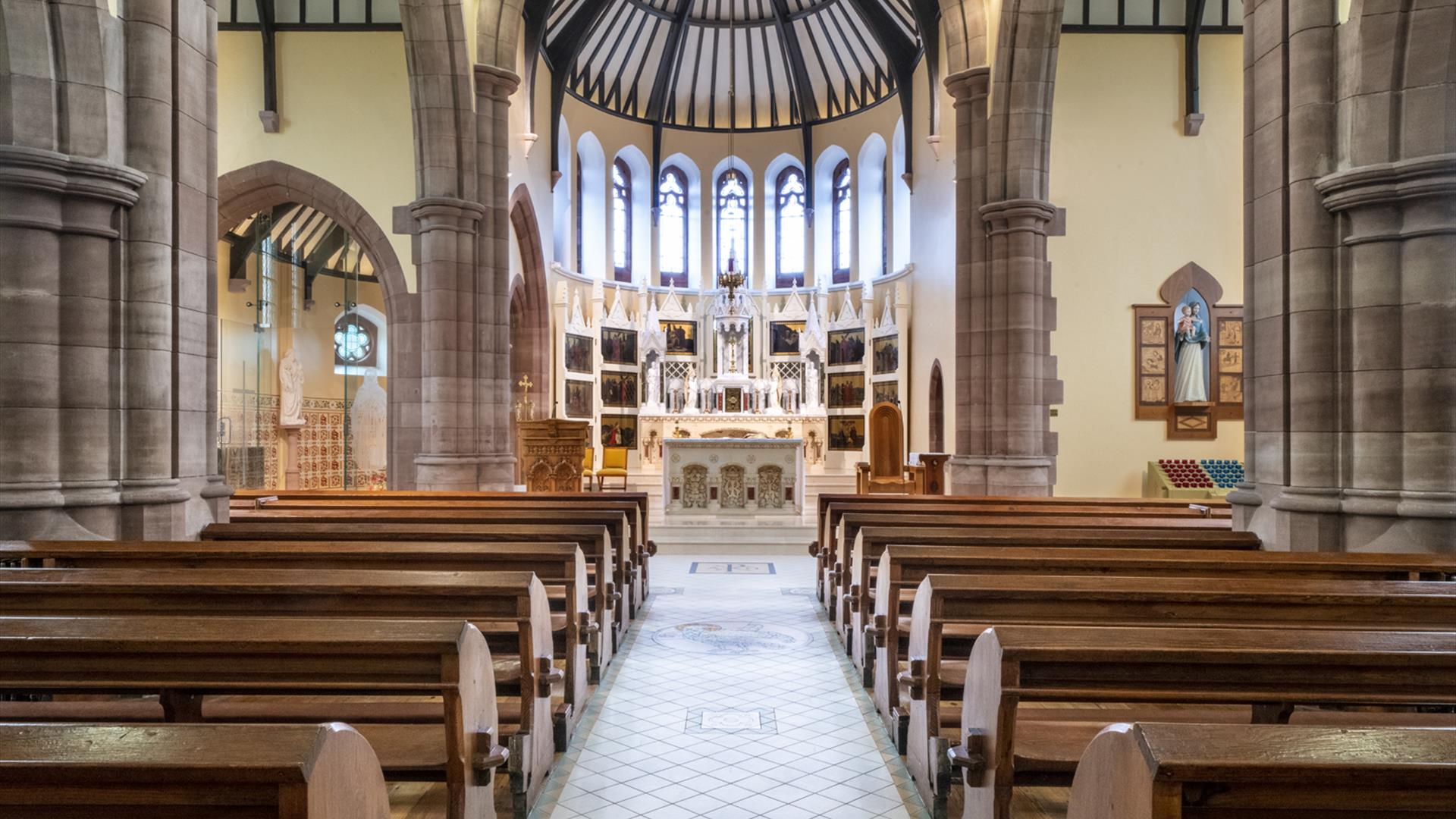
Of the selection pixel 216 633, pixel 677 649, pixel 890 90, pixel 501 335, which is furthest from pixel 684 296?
pixel 216 633

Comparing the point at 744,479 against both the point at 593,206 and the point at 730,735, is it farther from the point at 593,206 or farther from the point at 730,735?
the point at 593,206

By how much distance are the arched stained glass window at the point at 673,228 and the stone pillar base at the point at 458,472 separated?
1232cm

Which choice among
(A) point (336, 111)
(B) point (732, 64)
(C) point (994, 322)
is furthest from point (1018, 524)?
(B) point (732, 64)

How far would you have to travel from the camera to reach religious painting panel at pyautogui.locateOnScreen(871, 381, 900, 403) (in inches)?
738

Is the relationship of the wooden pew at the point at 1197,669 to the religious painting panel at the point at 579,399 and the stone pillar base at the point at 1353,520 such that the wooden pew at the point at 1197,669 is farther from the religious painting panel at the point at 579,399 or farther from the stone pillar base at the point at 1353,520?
the religious painting panel at the point at 579,399

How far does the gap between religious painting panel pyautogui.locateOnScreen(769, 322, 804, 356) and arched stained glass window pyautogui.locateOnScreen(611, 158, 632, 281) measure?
3.70 meters

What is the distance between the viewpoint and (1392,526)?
203 inches

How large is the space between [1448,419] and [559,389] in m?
15.5

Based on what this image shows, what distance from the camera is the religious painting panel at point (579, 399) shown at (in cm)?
1914

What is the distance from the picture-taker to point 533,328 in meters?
18.1

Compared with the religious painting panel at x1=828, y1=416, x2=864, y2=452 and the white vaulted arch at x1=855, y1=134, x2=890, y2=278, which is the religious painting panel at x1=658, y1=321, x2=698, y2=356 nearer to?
the religious painting panel at x1=828, y1=416, x2=864, y2=452

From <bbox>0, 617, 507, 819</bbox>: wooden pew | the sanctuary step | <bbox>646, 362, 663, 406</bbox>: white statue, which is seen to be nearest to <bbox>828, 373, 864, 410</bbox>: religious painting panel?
<bbox>646, 362, 663, 406</bbox>: white statue

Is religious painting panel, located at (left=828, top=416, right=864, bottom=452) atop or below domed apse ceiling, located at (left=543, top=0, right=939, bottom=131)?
below

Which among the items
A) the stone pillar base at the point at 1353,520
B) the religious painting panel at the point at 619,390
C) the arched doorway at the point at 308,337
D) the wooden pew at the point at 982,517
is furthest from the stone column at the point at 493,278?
the religious painting panel at the point at 619,390
